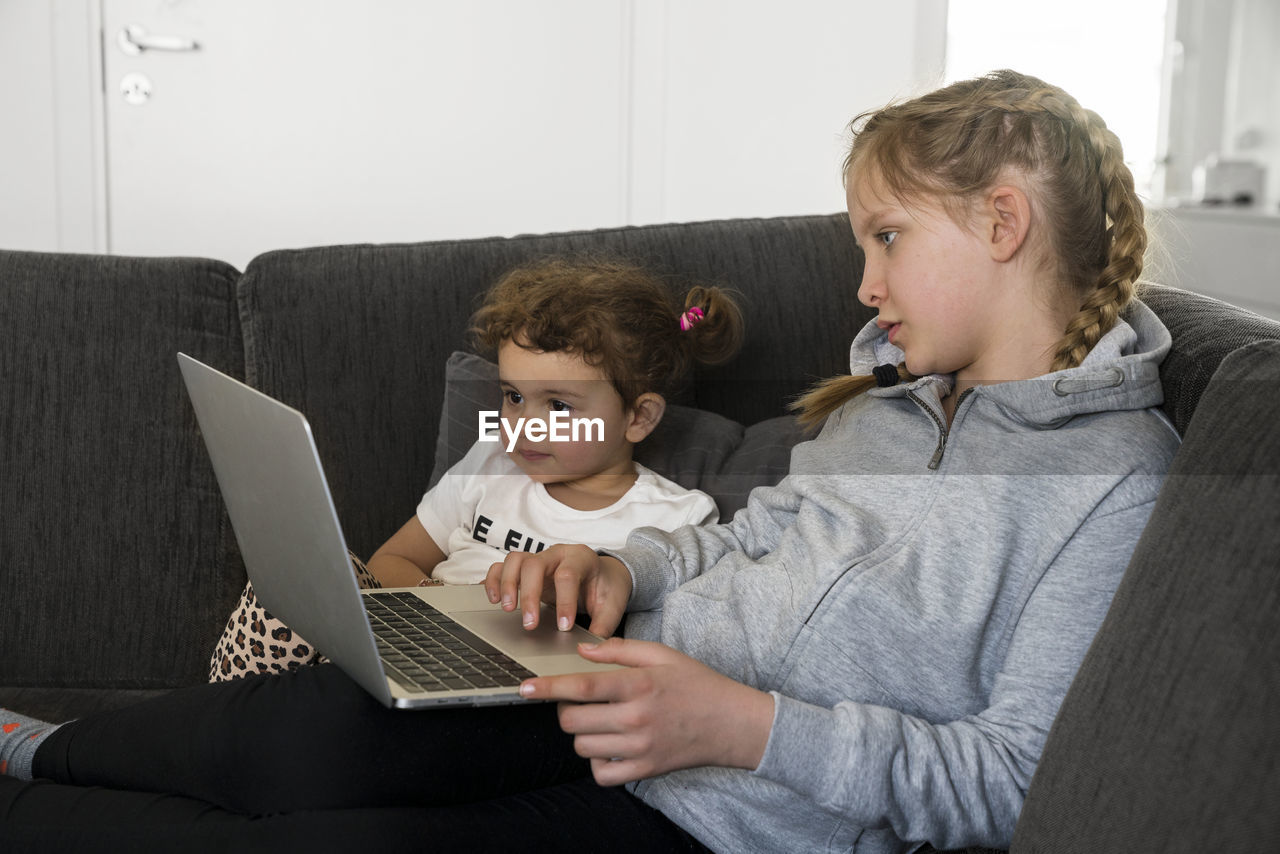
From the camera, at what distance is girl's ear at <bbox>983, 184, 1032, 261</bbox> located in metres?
0.89

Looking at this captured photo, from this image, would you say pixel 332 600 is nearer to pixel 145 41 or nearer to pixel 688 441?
pixel 688 441

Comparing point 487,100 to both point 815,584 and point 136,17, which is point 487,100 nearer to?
point 136,17

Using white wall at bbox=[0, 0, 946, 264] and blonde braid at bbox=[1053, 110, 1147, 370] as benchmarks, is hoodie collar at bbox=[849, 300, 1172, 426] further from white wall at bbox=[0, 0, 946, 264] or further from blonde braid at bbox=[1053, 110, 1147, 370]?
white wall at bbox=[0, 0, 946, 264]

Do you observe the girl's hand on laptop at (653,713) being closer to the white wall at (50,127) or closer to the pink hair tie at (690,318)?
the pink hair tie at (690,318)

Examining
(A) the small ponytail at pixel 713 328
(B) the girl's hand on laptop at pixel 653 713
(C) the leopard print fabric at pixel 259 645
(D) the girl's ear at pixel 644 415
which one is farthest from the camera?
(A) the small ponytail at pixel 713 328

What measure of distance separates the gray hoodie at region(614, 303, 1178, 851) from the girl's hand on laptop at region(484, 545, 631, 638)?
39 mm

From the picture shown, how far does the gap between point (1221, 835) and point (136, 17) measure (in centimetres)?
232

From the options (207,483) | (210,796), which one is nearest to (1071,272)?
(210,796)

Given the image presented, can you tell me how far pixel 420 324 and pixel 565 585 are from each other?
0.54 meters

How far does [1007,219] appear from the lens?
2.94ft

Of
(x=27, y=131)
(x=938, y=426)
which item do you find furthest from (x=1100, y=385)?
(x=27, y=131)

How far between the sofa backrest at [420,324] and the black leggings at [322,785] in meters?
0.45

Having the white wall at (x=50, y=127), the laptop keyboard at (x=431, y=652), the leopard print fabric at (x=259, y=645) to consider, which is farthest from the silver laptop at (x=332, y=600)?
the white wall at (x=50, y=127)

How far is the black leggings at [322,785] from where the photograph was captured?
0.74 metres
